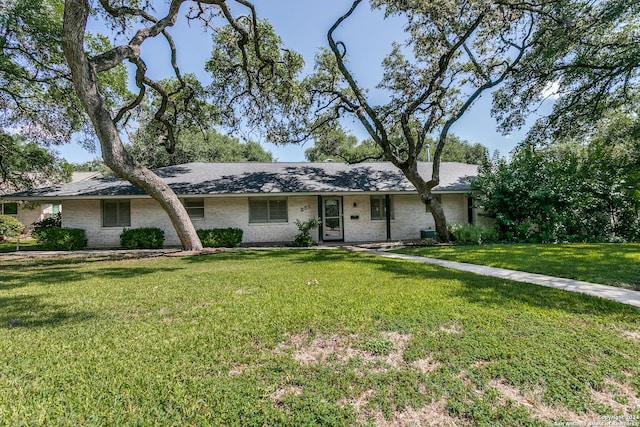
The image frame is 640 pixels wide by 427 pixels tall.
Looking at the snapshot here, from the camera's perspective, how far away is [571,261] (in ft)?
26.7

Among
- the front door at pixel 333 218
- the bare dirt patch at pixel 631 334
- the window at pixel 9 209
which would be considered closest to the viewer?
the bare dirt patch at pixel 631 334

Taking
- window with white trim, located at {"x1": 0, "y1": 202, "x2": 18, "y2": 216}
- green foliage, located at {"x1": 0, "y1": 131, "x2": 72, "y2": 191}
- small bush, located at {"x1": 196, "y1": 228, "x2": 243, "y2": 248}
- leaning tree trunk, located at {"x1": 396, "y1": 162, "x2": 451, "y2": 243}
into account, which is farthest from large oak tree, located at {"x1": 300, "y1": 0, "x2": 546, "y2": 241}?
window with white trim, located at {"x1": 0, "y1": 202, "x2": 18, "y2": 216}

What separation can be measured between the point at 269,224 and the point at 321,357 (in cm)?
1252

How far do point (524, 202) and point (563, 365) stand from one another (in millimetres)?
12834

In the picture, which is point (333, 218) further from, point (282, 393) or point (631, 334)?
point (282, 393)

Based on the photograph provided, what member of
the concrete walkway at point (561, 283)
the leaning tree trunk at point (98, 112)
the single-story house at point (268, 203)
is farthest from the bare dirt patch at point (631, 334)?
the leaning tree trunk at point (98, 112)

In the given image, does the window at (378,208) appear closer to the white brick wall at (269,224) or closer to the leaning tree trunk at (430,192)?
the white brick wall at (269,224)

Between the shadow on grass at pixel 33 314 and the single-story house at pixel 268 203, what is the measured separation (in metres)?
9.00

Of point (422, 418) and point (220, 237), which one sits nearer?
point (422, 418)

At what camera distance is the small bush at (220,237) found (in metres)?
13.8

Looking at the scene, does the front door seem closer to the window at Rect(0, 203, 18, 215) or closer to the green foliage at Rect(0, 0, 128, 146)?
the green foliage at Rect(0, 0, 128, 146)

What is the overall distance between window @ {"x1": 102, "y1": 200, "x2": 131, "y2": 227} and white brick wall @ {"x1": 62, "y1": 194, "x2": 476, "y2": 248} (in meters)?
0.20

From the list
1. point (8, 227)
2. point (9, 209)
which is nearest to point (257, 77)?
point (8, 227)

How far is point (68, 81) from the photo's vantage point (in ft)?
45.4
